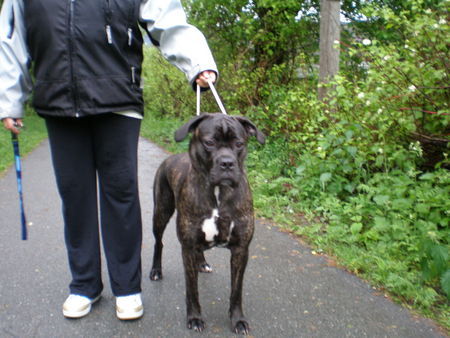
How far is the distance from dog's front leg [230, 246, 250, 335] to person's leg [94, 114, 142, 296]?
0.71m

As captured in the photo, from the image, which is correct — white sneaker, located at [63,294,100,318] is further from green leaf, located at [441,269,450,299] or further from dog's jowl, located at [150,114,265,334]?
green leaf, located at [441,269,450,299]

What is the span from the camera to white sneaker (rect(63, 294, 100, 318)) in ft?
9.54

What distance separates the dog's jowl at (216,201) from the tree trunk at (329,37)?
4.10m

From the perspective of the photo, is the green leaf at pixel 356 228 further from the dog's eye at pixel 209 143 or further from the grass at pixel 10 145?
the grass at pixel 10 145

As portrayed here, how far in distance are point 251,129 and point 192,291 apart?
1218 mm

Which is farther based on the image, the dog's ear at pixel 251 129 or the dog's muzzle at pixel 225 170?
the dog's ear at pixel 251 129

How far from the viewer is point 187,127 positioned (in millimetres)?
2768

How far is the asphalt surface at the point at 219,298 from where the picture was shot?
2.82 metres

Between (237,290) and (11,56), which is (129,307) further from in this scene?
(11,56)

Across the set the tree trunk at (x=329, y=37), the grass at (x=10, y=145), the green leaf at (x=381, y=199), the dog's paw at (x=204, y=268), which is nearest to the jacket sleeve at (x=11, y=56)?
the dog's paw at (x=204, y=268)

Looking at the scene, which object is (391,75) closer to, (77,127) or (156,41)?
(156,41)

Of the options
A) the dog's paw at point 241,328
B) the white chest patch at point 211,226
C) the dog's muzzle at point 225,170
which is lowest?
the dog's paw at point 241,328

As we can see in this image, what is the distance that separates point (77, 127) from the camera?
2727mm

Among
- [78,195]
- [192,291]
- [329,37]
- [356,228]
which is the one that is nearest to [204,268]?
[192,291]
